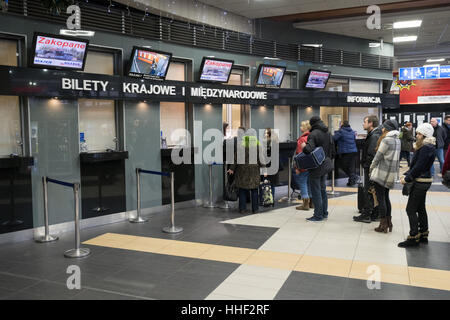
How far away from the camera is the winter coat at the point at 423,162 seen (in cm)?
474

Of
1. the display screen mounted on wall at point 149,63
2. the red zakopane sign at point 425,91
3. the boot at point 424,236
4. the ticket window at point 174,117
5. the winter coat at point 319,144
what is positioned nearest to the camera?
the boot at point 424,236

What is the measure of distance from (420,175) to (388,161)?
0.61m

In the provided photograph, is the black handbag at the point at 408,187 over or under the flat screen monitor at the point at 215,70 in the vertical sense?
under

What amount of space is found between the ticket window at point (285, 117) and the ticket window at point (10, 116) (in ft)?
19.2

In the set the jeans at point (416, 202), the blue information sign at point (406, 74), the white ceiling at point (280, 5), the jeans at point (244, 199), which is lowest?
the jeans at point (244, 199)

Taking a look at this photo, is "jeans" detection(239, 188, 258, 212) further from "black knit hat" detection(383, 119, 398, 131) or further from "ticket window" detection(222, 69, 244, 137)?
"black knit hat" detection(383, 119, 398, 131)

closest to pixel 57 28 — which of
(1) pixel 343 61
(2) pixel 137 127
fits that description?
(2) pixel 137 127

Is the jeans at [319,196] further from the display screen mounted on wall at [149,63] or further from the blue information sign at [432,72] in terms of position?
the blue information sign at [432,72]

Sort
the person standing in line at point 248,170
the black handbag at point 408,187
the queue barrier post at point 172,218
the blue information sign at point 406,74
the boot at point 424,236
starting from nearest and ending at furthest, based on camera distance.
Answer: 1. the black handbag at point 408,187
2. the boot at point 424,236
3. the queue barrier post at point 172,218
4. the person standing in line at point 248,170
5. the blue information sign at point 406,74

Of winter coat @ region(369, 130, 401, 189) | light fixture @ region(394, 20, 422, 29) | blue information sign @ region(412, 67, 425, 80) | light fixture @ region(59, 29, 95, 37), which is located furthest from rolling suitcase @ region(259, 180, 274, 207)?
blue information sign @ region(412, 67, 425, 80)

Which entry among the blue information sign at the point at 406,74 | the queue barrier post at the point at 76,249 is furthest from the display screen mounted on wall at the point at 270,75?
the blue information sign at the point at 406,74

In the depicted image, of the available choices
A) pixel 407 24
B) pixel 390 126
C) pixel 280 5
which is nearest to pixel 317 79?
pixel 280 5

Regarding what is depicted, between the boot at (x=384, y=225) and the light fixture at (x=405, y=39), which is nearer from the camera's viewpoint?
the boot at (x=384, y=225)

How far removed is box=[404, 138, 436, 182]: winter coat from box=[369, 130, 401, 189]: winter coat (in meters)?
0.50
